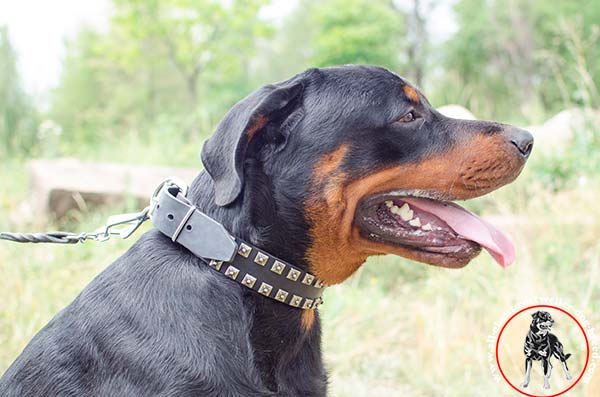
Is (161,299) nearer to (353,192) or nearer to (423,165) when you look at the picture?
(353,192)

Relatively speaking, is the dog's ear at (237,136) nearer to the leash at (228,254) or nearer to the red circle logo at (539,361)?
the leash at (228,254)

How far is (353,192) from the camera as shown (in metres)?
2.63

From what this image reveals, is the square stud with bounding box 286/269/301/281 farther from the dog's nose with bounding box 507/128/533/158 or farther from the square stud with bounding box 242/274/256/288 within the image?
the dog's nose with bounding box 507/128/533/158

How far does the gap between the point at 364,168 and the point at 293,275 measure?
494 millimetres

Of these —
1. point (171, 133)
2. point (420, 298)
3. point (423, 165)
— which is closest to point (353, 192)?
point (423, 165)

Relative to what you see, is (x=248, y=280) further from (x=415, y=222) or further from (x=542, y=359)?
(x=542, y=359)

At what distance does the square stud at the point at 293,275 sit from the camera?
252 cm

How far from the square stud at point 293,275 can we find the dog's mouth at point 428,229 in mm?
319

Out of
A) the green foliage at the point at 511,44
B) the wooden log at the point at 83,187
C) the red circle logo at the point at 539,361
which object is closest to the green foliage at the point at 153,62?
the green foliage at the point at 511,44

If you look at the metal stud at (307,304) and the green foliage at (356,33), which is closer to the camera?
the metal stud at (307,304)

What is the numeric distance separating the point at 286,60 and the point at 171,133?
32.0 meters

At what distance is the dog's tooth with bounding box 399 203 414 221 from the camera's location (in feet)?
9.03

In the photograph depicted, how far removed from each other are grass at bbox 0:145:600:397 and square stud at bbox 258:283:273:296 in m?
2.03

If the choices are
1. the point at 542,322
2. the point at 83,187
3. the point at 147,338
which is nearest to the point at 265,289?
the point at 147,338
